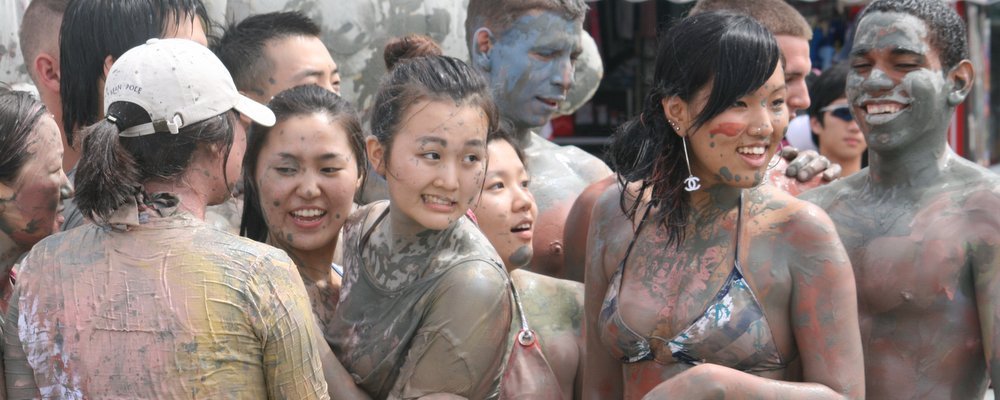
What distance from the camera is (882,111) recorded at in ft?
9.66

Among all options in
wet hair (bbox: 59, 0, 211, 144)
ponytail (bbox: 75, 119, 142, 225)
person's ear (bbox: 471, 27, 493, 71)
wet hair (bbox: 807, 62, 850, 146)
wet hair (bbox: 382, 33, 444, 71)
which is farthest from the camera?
wet hair (bbox: 807, 62, 850, 146)

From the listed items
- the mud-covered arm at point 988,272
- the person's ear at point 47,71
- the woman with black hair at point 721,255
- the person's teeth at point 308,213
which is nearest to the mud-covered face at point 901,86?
the mud-covered arm at point 988,272

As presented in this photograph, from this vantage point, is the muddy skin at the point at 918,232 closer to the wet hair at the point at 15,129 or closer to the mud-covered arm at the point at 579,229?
the mud-covered arm at the point at 579,229

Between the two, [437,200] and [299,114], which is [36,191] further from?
[437,200]

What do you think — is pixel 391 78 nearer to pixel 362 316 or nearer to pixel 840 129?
pixel 362 316

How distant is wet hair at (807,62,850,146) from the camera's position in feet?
17.0

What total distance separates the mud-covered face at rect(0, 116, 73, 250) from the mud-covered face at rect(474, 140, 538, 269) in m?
1.11

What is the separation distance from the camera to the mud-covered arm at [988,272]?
268cm

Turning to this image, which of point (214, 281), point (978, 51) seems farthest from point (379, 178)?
point (978, 51)

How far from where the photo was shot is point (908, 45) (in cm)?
290

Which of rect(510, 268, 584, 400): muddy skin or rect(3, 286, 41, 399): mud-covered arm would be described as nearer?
rect(3, 286, 41, 399): mud-covered arm

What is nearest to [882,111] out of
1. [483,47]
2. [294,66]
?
[483,47]

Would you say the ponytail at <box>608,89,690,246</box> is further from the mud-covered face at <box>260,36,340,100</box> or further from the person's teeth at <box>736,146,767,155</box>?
the mud-covered face at <box>260,36,340,100</box>

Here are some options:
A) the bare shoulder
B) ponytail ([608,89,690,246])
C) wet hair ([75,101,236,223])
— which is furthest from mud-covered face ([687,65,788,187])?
wet hair ([75,101,236,223])
